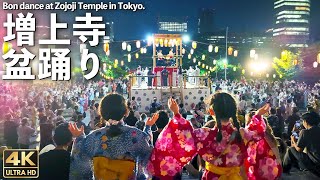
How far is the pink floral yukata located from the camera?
9.59 ft

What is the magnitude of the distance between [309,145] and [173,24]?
29861mm

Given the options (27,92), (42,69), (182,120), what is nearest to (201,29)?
(27,92)

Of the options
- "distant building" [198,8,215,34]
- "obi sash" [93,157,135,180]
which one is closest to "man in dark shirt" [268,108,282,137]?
"obi sash" [93,157,135,180]

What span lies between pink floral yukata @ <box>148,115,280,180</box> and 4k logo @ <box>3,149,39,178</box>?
2.58 meters

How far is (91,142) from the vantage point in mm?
2881

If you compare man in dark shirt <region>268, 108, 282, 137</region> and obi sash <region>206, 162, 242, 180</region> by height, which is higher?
man in dark shirt <region>268, 108, 282, 137</region>

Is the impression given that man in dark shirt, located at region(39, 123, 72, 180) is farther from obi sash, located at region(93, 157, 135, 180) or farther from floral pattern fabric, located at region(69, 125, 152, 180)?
obi sash, located at region(93, 157, 135, 180)

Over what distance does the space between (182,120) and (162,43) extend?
17.7 metres

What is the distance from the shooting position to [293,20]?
87.6 metres

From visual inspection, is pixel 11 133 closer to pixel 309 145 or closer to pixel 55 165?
pixel 55 165

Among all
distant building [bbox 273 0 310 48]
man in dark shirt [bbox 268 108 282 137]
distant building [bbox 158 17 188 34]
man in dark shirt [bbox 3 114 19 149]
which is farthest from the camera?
distant building [bbox 273 0 310 48]

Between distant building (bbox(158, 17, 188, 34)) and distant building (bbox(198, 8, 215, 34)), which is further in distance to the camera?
distant building (bbox(198, 8, 215, 34))

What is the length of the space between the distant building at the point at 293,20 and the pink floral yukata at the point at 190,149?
8359 cm

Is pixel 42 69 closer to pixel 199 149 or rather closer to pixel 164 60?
pixel 199 149
